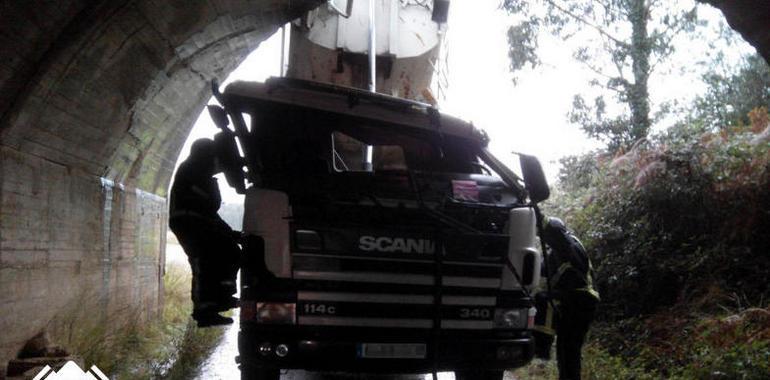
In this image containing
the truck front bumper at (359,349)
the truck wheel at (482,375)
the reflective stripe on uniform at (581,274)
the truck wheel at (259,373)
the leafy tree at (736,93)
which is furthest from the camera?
the leafy tree at (736,93)

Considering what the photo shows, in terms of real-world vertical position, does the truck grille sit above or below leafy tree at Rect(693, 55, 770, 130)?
below

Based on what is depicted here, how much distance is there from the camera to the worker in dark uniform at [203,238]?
4.37m

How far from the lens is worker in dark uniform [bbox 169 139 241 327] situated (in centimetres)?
437

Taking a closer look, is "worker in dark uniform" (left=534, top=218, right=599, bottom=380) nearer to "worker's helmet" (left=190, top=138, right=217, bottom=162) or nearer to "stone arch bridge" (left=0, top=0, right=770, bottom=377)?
"stone arch bridge" (left=0, top=0, right=770, bottom=377)

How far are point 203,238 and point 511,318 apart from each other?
7.75 feet

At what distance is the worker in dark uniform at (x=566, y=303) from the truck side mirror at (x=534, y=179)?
2.60 ft

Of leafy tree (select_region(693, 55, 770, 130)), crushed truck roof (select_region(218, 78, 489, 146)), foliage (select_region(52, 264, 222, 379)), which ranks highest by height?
leafy tree (select_region(693, 55, 770, 130))

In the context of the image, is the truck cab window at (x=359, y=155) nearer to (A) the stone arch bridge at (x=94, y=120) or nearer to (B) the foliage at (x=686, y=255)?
(A) the stone arch bridge at (x=94, y=120)

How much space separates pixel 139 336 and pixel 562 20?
32.2 feet

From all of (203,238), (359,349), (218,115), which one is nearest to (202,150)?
(218,115)

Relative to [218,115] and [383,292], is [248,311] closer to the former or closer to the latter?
[383,292]

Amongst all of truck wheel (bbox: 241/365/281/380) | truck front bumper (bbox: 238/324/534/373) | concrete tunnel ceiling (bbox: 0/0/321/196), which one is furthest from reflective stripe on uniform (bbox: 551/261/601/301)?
concrete tunnel ceiling (bbox: 0/0/321/196)

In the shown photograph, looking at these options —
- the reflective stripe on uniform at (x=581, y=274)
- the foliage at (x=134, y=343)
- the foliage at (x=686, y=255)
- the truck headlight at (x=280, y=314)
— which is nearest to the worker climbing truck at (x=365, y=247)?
the truck headlight at (x=280, y=314)

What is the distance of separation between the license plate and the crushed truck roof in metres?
1.68
